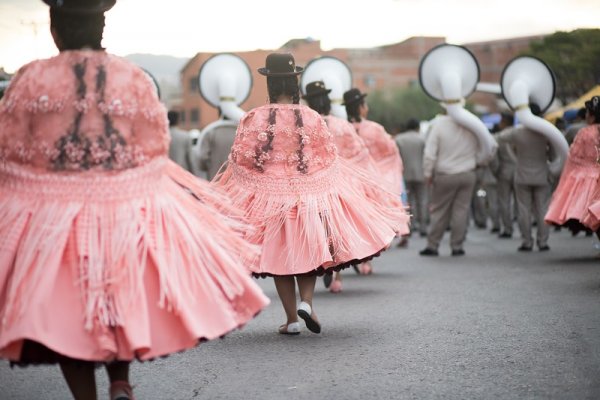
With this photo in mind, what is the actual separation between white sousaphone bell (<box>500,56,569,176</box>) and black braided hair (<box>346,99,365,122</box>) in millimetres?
3312

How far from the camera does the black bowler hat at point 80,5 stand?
450cm

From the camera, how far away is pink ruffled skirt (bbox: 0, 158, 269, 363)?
4.10m

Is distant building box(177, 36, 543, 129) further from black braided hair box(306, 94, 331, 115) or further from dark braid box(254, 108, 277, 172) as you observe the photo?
dark braid box(254, 108, 277, 172)

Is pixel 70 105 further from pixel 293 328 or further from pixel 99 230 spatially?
pixel 293 328

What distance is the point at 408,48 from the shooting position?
105 m

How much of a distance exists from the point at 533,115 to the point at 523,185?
100 centimetres

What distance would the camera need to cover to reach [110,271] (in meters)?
4.22

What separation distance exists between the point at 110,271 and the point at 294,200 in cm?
328

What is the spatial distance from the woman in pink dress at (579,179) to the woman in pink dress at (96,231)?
25.4 feet

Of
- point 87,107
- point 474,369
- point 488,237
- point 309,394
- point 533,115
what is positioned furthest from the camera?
point 488,237

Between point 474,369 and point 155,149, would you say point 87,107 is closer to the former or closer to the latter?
point 155,149

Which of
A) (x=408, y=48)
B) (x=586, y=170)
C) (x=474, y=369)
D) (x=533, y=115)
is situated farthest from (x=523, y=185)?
(x=408, y=48)

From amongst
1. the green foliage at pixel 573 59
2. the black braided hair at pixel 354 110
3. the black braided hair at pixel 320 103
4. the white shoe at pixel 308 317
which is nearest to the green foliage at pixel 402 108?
the green foliage at pixel 573 59

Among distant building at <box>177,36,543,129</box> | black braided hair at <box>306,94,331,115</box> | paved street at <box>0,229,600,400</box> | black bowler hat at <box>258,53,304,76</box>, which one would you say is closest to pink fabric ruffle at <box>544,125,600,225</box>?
paved street at <box>0,229,600,400</box>
